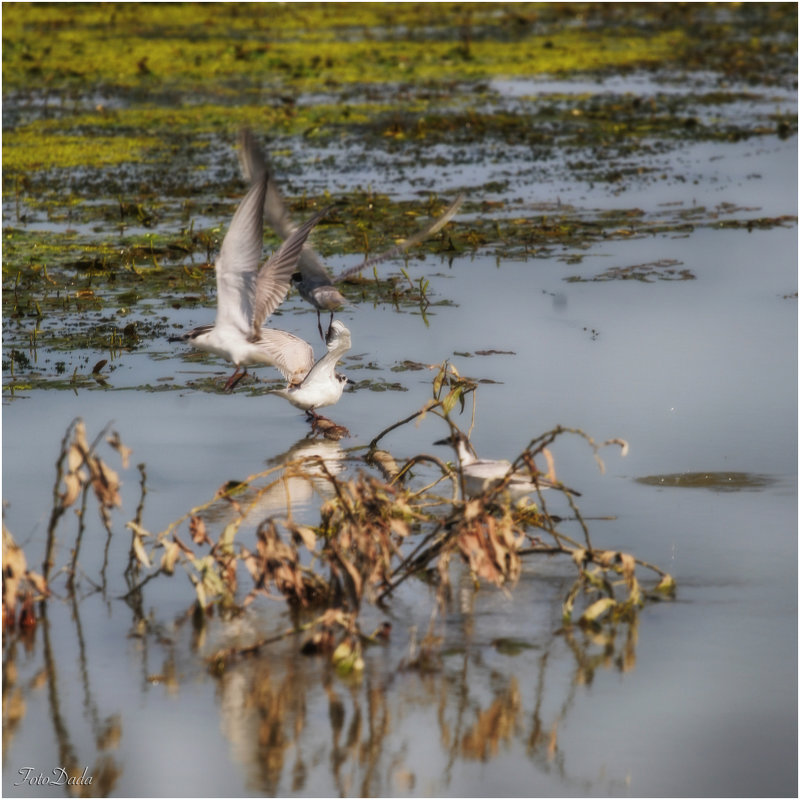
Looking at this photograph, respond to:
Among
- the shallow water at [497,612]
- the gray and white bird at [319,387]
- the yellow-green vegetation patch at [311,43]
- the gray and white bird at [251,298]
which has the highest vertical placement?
the yellow-green vegetation patch at [311,43]

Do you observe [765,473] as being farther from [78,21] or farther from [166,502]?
[78,21]

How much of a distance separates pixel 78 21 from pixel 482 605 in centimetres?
2294

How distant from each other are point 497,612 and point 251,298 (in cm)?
238

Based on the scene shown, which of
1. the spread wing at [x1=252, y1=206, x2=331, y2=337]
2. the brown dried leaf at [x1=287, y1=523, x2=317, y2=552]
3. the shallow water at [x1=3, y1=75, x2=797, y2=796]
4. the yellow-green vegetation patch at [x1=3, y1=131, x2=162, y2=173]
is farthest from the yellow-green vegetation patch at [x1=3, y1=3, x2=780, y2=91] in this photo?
the brown dried leaf at [x1=287, y1=523, x2=317, y2=552]

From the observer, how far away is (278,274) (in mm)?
6215

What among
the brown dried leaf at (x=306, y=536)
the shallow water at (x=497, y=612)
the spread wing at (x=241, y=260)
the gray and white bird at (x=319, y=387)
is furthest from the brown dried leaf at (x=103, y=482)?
the spread wing at (x=241, y=260)

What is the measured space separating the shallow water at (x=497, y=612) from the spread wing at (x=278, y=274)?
548 millimetres

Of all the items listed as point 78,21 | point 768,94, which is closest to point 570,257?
point 768,94

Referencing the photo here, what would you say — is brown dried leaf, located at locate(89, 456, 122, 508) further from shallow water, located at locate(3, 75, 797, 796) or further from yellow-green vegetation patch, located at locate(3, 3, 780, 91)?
yellow-green vegetation patch, located at locate(3, 3, 780, 91)

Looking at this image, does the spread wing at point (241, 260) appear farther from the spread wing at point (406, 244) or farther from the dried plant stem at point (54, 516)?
the dried plant stem at point (54, 516)

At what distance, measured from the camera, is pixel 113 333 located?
7.28 metres

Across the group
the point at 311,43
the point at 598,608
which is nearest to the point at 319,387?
the point at 598,608

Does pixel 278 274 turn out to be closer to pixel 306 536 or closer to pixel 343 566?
pixel 306 536

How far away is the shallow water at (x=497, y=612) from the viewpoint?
3.33 meters
